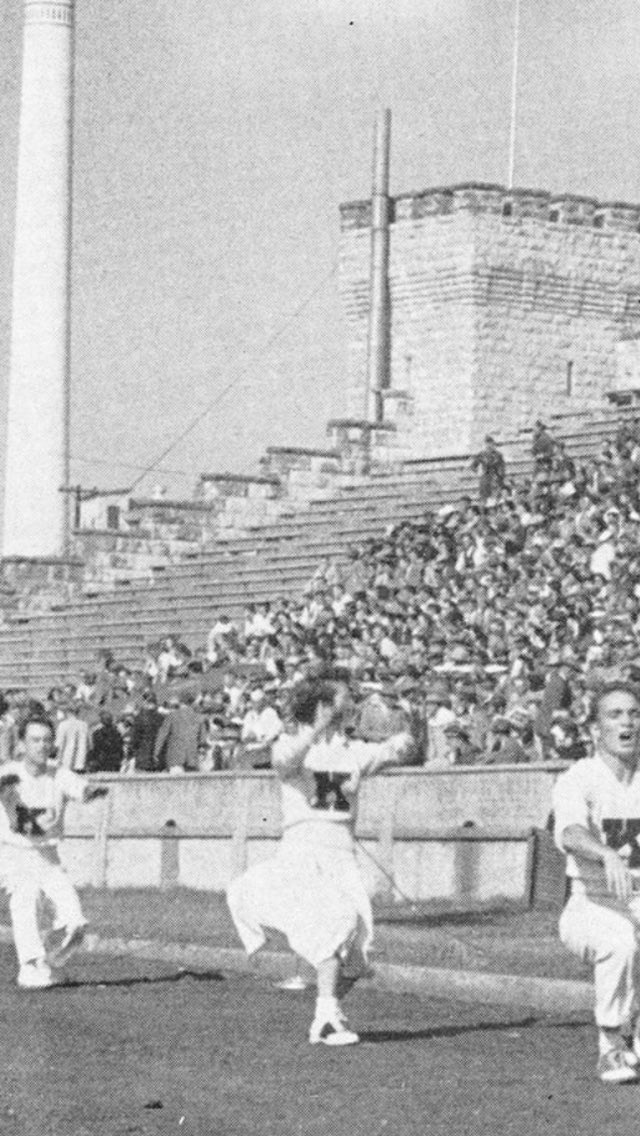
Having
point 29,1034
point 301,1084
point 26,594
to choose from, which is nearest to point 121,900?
point 29,1034

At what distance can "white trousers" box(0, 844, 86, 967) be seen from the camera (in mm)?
21016

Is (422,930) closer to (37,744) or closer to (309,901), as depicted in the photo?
(37,744)

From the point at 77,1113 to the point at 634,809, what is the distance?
2851mm

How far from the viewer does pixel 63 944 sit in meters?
21.0

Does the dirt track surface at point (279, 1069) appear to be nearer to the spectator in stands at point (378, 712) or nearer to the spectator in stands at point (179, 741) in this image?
the spectator in stands at point (378, 712)

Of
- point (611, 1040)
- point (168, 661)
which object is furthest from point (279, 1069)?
point (168, 661)

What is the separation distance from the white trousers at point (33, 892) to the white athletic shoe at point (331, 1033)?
4096 mm

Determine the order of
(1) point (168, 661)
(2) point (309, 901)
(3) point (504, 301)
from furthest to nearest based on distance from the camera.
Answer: (3) point (504, 301), (1) point (168, 661), (2) point (309, 901)

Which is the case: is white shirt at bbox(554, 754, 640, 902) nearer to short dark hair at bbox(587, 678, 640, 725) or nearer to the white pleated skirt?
short dark hair at bbox(587, 678, 640, 725)

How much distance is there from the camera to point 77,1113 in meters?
13.9

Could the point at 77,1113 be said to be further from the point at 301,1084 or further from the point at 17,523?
the point at 17,523

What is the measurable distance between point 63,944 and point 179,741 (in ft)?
55.4

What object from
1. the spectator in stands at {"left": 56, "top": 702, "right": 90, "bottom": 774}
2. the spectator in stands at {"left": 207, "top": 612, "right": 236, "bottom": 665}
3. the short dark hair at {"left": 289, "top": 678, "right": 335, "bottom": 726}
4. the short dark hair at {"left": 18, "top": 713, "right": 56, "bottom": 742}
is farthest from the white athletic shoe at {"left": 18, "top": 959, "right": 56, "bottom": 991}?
the spectator in stands at {"left": 207, "top": 612, "right": 236, "bottom": 665}

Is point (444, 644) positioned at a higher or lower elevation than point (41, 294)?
lower
